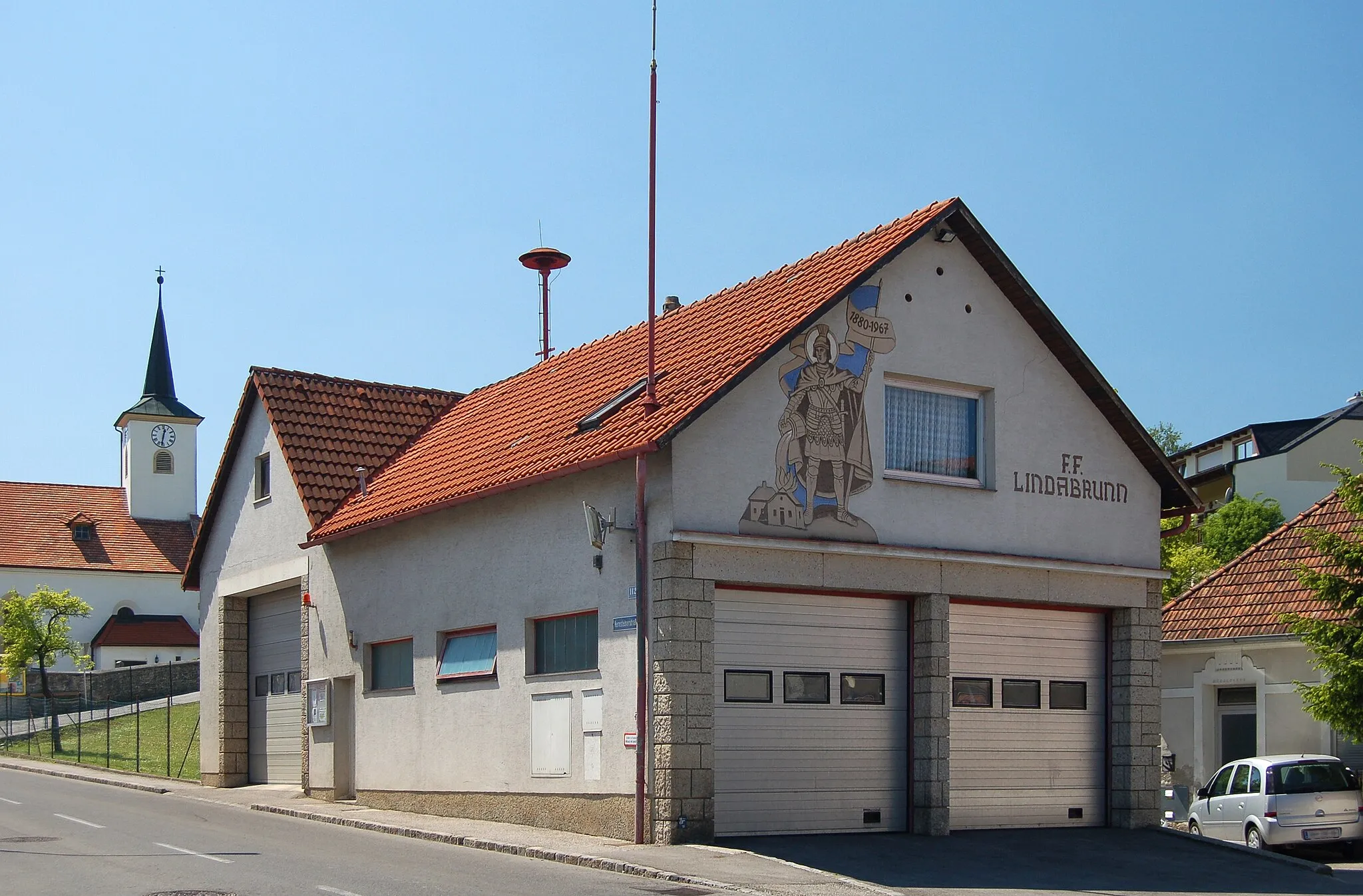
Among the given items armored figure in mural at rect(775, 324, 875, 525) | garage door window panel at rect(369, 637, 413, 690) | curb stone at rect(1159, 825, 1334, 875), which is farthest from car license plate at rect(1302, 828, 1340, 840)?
garage door window panel at rect(369, 637, 413, 690)

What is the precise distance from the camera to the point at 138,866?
48.6ft

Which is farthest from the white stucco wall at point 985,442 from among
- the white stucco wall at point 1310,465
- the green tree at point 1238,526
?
the white stucco wall at point 1310,465

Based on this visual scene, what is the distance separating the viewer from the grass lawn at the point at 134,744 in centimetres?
3706

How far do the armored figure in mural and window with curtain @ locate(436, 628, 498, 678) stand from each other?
15.7 feet

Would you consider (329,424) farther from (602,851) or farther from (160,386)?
(160,386)

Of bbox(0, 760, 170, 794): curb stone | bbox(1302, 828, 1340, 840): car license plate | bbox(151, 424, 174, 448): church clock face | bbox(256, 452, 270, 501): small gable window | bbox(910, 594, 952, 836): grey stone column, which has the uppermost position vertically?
bbox(151, 424, 174, 448): church clock face

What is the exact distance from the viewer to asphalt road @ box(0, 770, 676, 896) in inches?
523

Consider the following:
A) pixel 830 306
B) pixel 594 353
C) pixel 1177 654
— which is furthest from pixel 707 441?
pixel 1177 654

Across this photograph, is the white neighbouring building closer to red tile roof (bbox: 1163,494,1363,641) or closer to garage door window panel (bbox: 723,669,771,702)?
red tile roof (bbox: 1163,494,1363,641)

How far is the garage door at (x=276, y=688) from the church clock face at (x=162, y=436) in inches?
2577

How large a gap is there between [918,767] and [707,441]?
4708mm

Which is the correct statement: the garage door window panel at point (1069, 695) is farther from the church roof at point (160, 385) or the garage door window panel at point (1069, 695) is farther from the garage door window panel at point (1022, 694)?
the church roof at point (160, 385)

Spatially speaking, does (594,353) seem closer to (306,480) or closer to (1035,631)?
(306,480)

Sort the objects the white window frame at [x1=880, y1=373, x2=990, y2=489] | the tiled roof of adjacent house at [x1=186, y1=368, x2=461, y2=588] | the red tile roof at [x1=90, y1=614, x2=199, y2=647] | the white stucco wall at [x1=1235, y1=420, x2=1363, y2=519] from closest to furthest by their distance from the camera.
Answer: the white window frame at [x1=880, y1=373, x2=990, y2=489] < the tiled roof of adjacent house at [x1=186, y1=368, x2=461, y2=588] < the white stucco wall at [x1=1235, y1=420, x2=1363, y2=519] < the red tile roof at [x1=90, y1=614, x2=199, y2=647]
